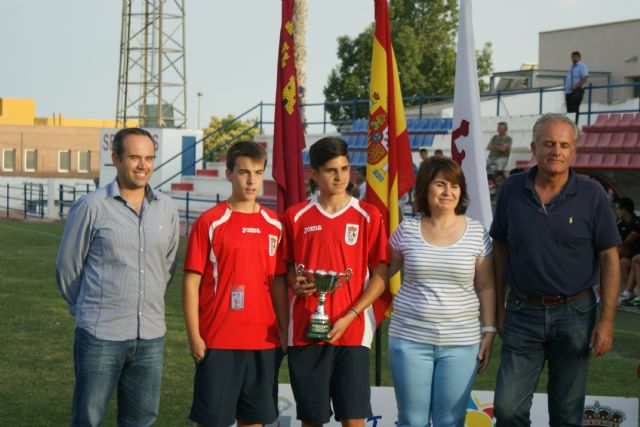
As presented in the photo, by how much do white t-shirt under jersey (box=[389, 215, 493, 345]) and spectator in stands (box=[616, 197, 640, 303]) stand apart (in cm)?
867

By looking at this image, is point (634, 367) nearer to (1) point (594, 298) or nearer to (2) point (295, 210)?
(1) point (594, 298)

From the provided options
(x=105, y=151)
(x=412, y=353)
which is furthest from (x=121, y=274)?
(x=105, y=151)

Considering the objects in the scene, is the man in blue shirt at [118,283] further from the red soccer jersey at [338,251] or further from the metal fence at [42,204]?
the metal fence at [42,204]

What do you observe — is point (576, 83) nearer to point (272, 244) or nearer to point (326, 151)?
point (326, 151)

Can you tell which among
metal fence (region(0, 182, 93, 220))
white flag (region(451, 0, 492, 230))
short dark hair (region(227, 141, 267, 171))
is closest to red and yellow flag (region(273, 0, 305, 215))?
white flag (region(451, 0, 492, 230))

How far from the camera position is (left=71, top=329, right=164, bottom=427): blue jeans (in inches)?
201

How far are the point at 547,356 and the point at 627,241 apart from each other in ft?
27.9

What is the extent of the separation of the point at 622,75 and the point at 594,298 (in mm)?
31012

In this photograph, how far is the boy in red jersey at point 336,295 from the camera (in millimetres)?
5309

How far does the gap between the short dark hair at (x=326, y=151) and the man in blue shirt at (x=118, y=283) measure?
0.83m

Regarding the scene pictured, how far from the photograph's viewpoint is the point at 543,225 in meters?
5.18

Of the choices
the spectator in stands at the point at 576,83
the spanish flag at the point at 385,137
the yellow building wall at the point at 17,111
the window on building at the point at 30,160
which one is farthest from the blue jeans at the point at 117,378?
the yellow building wall at the point at 17,111

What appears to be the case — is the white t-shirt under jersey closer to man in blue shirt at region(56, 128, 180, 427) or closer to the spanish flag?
man in blue shirt at region(56, 128, 180, 427)

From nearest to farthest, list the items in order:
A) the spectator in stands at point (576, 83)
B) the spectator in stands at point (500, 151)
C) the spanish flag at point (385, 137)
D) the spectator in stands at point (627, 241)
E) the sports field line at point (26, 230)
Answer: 1. the spanish flag at point (385, 137)
2. the spectator in stands at point (627, 241)
3. the spectator in stands at point (500, 151)
4. the spectator in stands at point (576, 83)
5. the sports field line at point (26, 230)
